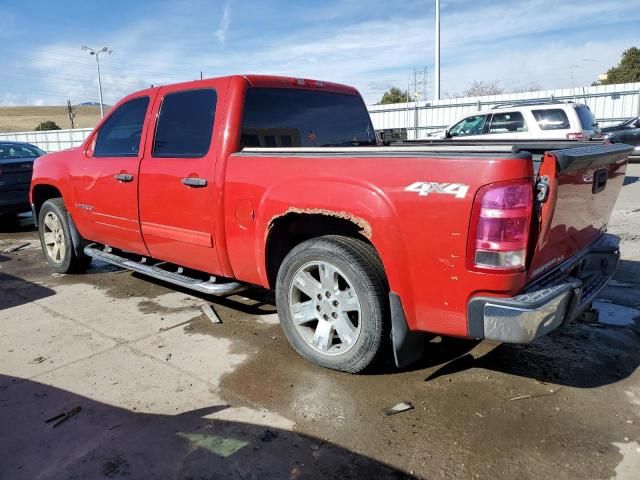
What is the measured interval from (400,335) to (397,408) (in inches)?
17.4

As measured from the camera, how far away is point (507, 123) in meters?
12.0

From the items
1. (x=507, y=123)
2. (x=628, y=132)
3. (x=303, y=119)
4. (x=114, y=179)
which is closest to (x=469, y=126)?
(x=507, y=123)

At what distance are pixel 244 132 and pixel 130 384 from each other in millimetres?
1933

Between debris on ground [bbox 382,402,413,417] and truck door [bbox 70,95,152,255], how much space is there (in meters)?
2.81

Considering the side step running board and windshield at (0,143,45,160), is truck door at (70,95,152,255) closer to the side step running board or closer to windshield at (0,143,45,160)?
the side step running board

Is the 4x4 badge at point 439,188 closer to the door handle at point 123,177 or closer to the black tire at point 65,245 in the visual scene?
the door handle at point 123,177

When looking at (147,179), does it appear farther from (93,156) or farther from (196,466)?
(196,466)

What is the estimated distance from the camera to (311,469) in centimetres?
253

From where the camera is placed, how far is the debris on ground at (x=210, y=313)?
14.7ft

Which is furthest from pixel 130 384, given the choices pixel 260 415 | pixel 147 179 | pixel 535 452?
pixel 535 452

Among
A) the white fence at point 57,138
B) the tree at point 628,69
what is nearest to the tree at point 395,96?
the tree at point 628,69

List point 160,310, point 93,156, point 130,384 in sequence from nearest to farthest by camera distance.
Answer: point 130,384 < point 160,310 < point 93,156

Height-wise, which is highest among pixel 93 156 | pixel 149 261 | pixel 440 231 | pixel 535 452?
pixel 93 156

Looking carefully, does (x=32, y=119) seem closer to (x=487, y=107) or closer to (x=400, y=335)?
(x=487, y=107)
